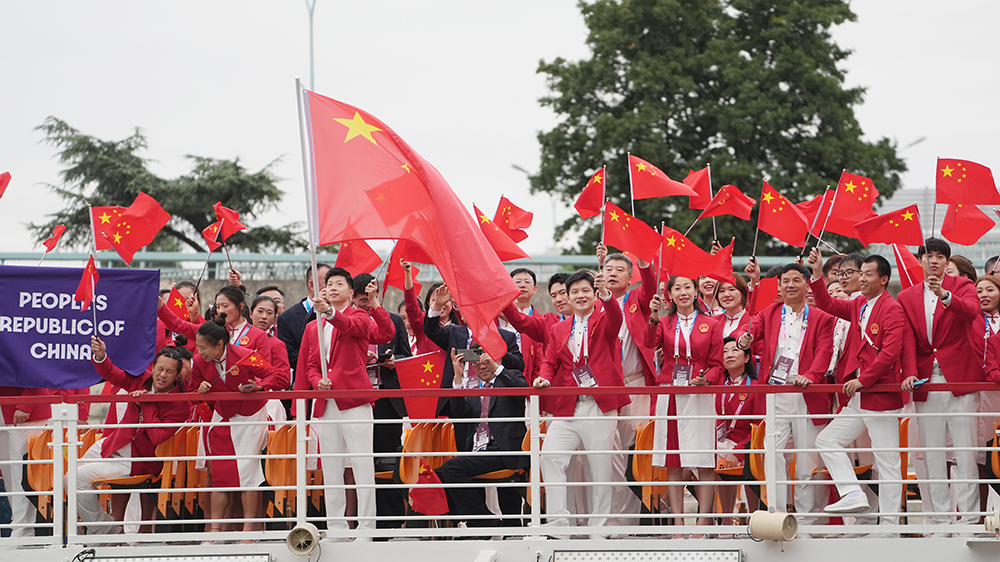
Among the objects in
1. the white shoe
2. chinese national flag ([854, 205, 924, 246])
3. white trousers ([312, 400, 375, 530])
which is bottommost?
the white shoe

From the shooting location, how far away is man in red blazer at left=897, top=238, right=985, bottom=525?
6801mm

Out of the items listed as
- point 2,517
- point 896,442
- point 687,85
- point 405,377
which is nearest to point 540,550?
point 405,377

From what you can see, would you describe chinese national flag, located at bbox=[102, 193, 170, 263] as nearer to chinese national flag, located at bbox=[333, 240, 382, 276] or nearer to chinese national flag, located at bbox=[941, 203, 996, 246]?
chinese national flag, located at bbox=[333, 240, 382, 276]

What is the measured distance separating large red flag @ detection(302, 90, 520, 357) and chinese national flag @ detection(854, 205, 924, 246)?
2.69 metres

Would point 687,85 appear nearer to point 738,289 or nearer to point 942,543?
point 738,289

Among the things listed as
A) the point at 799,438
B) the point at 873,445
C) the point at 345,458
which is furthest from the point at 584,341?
the point at 873,445

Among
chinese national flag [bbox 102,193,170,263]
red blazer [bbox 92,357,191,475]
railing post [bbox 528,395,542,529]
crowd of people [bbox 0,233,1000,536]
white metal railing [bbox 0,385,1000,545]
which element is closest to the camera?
white metal railing [bbox 0,385,1000,545]

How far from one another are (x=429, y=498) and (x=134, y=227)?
3.57 metres

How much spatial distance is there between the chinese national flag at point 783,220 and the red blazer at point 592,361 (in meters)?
1.93

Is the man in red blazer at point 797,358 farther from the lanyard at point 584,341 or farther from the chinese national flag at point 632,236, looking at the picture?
the lanyard at point 584,341

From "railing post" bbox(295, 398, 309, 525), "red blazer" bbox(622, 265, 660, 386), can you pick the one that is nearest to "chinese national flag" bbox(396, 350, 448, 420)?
"railing post" bbox(295, 398, 309, 525)

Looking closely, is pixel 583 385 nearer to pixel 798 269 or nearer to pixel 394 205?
pixel 798 269

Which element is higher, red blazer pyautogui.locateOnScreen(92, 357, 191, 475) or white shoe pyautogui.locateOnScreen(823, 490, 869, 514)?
red blazer pyautogui.locateOnScreen(92, 357, 191, 475)

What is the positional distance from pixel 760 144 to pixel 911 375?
1681 cm
